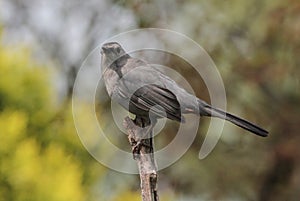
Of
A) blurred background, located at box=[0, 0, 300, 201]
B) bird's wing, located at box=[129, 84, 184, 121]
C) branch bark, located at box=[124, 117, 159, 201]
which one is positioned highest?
blurred background, located at box=[0, 0, 300, 201]

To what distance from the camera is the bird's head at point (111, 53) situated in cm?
263

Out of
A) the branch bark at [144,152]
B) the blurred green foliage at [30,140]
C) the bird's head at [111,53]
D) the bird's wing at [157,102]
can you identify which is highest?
the blurred green foliage at [30,140]

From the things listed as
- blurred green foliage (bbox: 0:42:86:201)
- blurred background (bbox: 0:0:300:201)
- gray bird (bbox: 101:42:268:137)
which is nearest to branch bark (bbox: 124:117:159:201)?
gray bird (bbox: 101:42:268:137)

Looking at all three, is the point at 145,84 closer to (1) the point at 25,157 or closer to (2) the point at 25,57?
(1) the point at 25,157

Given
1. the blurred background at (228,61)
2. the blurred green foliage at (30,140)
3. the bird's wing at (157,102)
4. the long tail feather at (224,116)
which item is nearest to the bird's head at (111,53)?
the bird's wing at (157,102)

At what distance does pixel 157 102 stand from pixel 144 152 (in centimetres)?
16

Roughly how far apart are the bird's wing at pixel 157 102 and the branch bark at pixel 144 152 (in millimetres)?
71

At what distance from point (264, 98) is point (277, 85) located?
291mm

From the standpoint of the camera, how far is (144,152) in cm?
258

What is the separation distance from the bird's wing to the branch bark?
7cm

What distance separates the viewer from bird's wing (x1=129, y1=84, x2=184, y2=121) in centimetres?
256

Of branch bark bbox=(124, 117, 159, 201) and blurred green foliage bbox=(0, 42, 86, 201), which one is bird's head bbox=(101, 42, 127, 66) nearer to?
branch bark bbox=(124, 117, 159, 201)

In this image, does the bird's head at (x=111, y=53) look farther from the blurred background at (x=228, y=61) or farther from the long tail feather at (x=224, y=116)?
the blurred background at (x=228, y=61)

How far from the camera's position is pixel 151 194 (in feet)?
8.30
